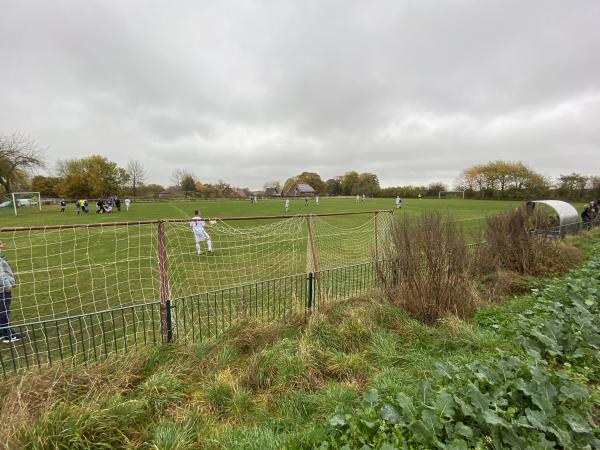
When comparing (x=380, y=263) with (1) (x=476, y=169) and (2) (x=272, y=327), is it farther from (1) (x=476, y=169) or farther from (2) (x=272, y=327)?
(1) (x=476, y=169)

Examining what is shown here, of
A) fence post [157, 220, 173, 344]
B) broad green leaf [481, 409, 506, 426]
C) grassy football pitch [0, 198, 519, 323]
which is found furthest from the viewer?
grassy football pitch [0, 198, 519, 323]

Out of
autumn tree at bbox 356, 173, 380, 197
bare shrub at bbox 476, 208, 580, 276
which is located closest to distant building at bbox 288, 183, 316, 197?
autumn tree at bbox 356, 173, 380, 197

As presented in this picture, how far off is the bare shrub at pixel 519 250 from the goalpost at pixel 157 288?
283cm

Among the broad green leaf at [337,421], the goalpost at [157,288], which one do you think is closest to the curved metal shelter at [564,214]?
the goalpost at [157,288]

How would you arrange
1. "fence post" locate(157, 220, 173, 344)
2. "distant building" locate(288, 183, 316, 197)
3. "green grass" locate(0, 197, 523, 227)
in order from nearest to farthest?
1. "fence post" locate(157, 220, 173, 344)
2. "green grass" locate(0, 197, 523, 227)
3. "distant building" locate(288, 183, 316, 197)

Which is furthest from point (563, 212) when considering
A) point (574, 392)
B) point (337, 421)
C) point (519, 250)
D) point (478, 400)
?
point (337, 421)

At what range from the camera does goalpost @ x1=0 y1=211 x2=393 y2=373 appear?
156 inches

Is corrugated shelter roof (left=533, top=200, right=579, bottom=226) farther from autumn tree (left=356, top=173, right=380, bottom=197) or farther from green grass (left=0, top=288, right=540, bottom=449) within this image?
autumn tree (left=356, top=173, right=380, bottom=197)

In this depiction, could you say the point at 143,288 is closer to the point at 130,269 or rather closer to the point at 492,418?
the point at 130,269

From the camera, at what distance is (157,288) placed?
7.13 m

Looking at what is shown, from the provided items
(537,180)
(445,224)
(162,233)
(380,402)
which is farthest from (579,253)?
(537,180)

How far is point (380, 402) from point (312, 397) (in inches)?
27.6

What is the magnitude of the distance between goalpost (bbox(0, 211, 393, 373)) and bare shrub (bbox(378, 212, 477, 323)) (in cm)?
80

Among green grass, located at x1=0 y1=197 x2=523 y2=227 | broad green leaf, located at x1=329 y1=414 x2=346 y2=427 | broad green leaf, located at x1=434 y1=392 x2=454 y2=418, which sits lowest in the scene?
broad green leaf, located at x1=329 y1=414 x2=346 y2=427
